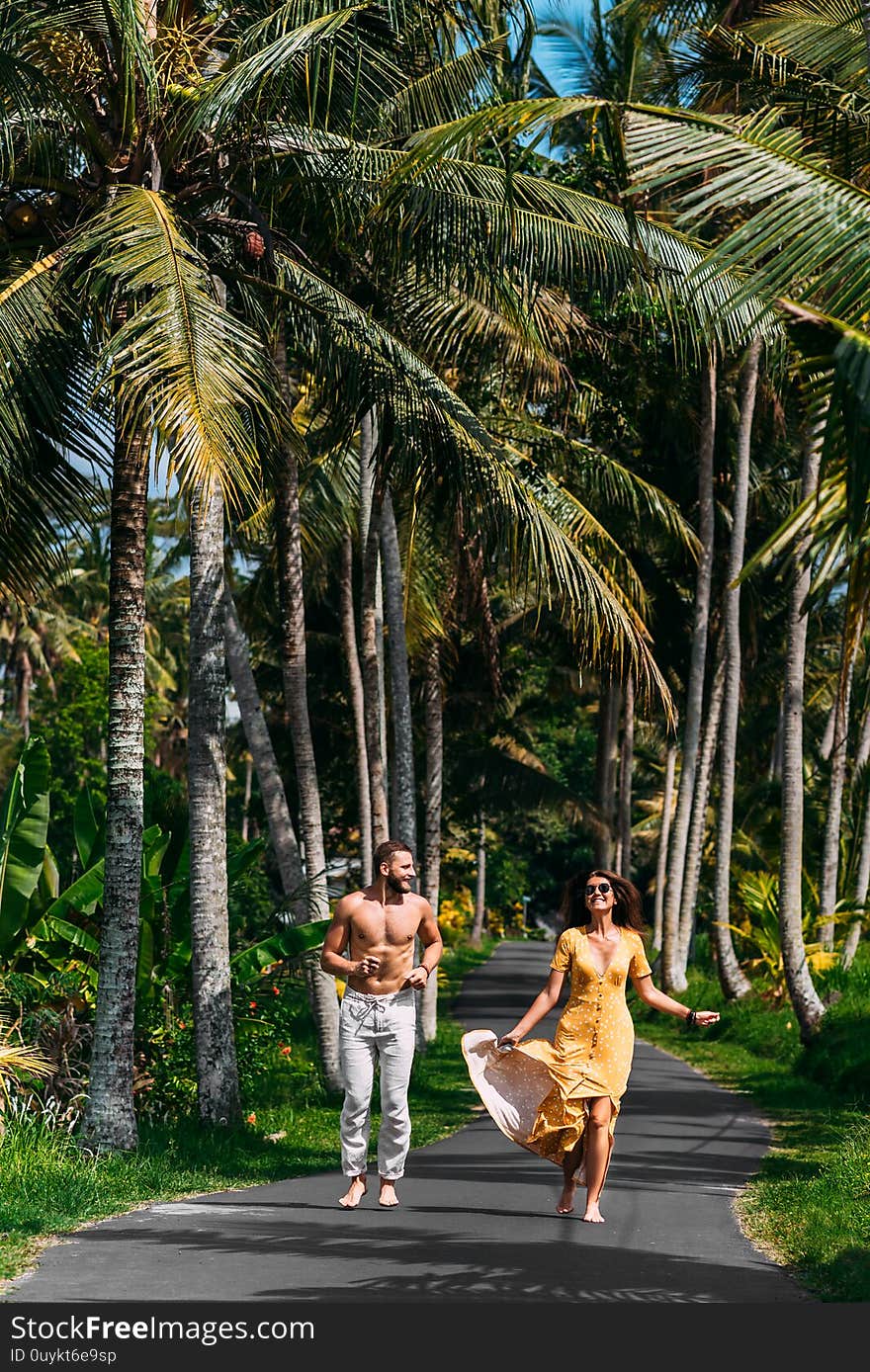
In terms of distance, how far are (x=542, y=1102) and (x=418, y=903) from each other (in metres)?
1.16

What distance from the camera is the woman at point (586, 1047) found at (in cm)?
811

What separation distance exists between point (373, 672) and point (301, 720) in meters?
3.35

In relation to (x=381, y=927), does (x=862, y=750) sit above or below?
above

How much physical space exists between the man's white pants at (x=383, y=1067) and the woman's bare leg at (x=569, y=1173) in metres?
0.81

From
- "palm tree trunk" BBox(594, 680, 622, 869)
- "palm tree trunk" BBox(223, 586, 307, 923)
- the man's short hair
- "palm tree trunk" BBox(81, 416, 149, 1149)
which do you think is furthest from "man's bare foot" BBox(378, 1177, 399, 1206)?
"palm tree trunk" BBox(594, 680, 622, 869)

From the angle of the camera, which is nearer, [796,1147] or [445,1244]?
[445,1244]

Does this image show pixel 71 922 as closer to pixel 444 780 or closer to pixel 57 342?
pixel 57 342

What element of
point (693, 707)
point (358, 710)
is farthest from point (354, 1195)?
point (693, 707)

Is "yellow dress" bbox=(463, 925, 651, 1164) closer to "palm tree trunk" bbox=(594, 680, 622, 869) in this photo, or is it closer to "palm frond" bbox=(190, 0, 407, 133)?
"palm frond" bbox=(190, 0, 407, 133)

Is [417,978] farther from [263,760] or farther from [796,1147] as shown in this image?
[263,760]

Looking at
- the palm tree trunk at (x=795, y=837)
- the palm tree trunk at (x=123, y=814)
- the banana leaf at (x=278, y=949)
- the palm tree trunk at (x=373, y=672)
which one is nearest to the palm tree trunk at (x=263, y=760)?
the banana leaf at (x=278, y=949)

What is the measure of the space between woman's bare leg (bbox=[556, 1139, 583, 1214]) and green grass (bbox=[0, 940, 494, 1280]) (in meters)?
2.16

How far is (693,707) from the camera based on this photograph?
26.2 m

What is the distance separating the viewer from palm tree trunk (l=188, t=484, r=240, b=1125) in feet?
39.0
